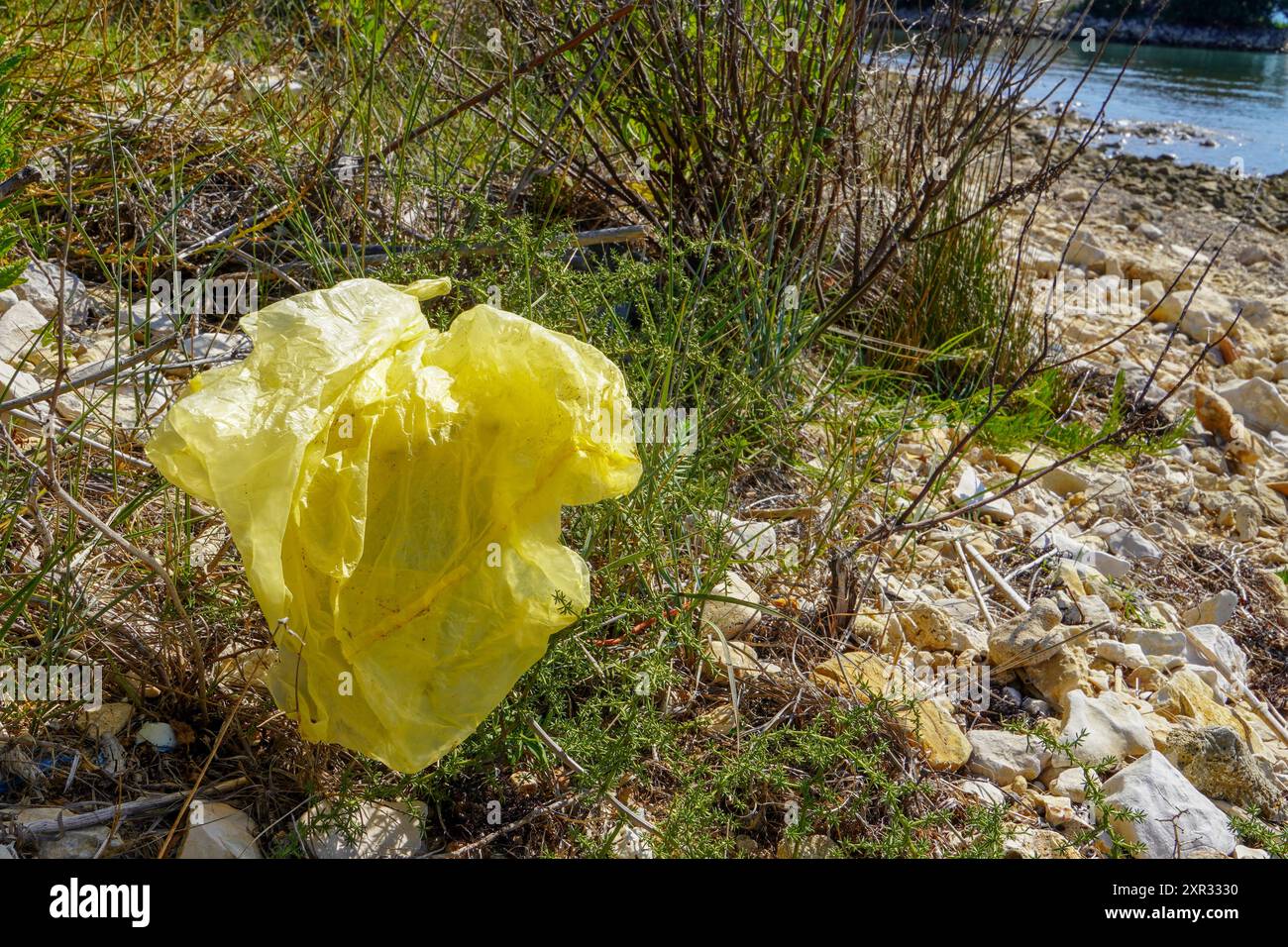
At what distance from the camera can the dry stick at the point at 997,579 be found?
8.76 feet

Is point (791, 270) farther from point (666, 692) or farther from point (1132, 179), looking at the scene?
point (1132, 179)

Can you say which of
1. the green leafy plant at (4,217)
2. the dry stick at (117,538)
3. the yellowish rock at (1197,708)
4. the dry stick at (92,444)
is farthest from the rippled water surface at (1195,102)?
the dry stick at (117,538)

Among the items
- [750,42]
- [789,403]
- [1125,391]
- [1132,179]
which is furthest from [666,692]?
[1132,179]

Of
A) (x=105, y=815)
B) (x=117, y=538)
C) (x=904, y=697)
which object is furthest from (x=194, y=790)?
(x=904, y=697)

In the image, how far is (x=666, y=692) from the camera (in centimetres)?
201

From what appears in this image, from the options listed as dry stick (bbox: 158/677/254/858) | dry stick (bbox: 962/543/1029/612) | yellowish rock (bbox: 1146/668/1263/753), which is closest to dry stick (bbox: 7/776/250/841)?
dry stick (bbox: 158/677/254/858)

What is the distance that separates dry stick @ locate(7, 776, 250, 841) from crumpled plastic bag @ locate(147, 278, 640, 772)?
9.2 inches

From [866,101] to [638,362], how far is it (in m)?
1.70

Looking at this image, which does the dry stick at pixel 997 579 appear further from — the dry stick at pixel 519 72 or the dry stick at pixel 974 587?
the dry stick at pixel 519 72

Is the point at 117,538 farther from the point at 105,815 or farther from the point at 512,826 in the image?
the point at 512,826

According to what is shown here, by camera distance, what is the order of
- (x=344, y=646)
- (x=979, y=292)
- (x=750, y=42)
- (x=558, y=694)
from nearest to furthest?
(x=344, y=646) < (x=558, y=694) < (x=750, y=42) < (x=979, y=292)

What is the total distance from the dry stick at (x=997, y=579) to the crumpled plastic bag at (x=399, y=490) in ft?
4.59

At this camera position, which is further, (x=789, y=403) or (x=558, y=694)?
(x=789, y=403)
